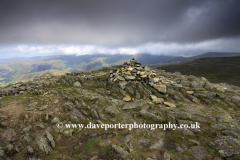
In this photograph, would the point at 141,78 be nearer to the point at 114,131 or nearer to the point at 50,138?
the point at 114,131

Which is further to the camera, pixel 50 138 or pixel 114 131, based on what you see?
pixel 114 131

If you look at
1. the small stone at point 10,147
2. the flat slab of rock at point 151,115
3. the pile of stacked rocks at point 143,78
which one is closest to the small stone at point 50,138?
the small stone at point 10,147

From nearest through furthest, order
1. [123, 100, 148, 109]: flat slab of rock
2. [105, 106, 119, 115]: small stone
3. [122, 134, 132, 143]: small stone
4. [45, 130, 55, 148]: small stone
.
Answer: [45, 130, 55, 148]: small stone < [122, 134, 132, 143]: small stone < [105, 106, 119, 115]: small stone < [123, 100, 148, 109]: flat slab of rock

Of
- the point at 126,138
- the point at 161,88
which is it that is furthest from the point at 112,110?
the point at 161,88

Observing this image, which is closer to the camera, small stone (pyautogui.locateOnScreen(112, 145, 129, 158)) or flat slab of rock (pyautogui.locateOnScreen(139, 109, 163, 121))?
small stone (pyautogui.locateOnScreen(112, 145, 129, 158))

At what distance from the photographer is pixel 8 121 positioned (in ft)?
36.4

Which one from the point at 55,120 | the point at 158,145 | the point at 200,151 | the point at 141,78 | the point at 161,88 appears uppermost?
the point at 141,78

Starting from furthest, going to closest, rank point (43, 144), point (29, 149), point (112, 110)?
point (112, 110)
point (43, 144)
point (29, 149)

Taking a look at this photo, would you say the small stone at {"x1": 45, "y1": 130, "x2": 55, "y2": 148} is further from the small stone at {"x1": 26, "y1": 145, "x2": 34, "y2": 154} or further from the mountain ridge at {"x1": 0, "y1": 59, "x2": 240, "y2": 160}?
the small stone at {"x1": 26, "y1": 145, "x2": 34, "y2": 154}

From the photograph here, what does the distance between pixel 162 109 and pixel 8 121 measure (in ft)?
66.6

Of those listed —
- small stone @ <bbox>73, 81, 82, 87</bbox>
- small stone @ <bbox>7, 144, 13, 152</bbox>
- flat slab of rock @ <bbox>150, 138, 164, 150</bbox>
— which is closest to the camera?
small stone @ <bbox>7, 144, 13, 152</bbox>

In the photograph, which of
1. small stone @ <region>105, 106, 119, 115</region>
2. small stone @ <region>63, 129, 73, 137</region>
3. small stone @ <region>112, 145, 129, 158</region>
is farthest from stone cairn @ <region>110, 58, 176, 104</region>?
small stone @ <region>112, 145, 129, 158</region>

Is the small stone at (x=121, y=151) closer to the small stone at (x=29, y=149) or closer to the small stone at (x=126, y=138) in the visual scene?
the small stone at (x=126, y=138)
